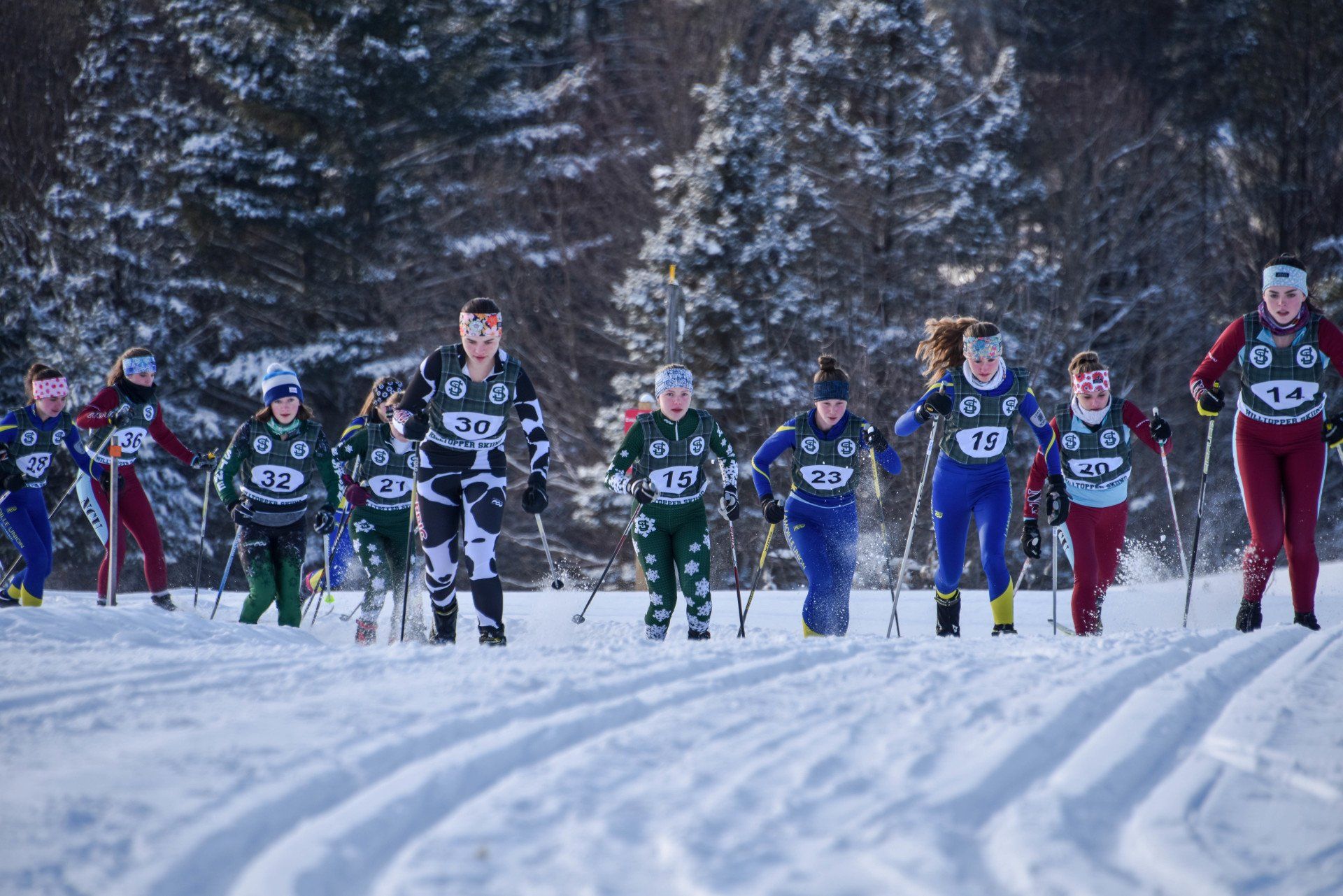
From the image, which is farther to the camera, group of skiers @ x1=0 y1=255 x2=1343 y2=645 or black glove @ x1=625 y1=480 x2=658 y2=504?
black glove @ x1=625 y1=480 x2=658 y2=504

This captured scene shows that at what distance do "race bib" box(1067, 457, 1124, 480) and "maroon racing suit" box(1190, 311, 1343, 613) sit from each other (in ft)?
2.88

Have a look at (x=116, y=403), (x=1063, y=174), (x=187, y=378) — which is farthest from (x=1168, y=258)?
(x=116, y=403)

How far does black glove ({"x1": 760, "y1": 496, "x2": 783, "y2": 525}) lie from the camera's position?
22.3 ft

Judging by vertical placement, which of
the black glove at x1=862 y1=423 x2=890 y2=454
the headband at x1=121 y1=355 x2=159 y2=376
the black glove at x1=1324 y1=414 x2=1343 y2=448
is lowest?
the black glove at x1=1324 y1=414 x2=1343 y2=448

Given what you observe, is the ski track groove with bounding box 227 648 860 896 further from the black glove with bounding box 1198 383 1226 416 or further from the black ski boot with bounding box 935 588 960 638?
the black glove with bounding box 1198 383 1226 416

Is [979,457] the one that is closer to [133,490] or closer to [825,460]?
[825,460]

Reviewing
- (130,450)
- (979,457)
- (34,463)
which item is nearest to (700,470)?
(979,457)

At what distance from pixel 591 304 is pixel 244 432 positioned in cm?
1802

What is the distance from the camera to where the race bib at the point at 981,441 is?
6715 millimetres

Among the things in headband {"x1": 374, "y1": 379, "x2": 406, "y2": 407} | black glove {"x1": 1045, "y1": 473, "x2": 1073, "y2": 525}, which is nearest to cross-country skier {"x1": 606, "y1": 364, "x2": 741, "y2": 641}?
headband {"x1": 374, "y1": 379, "x2": 406, "y2": 407}

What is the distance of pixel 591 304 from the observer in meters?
25.0

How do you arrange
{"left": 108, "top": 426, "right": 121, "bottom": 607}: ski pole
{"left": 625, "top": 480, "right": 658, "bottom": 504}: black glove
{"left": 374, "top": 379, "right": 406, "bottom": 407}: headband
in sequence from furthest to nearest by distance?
{"left": 108, "top": 426, "right": 121, "bottom": 607}: ski pole, {"left": 374, "top": 379, "right": 406, "bottom": 407}: headband, {"left": 625, "top": 480, "right": 658, "bottom": 504}: black glove

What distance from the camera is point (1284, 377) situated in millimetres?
5883

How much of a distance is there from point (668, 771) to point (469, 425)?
309cm
